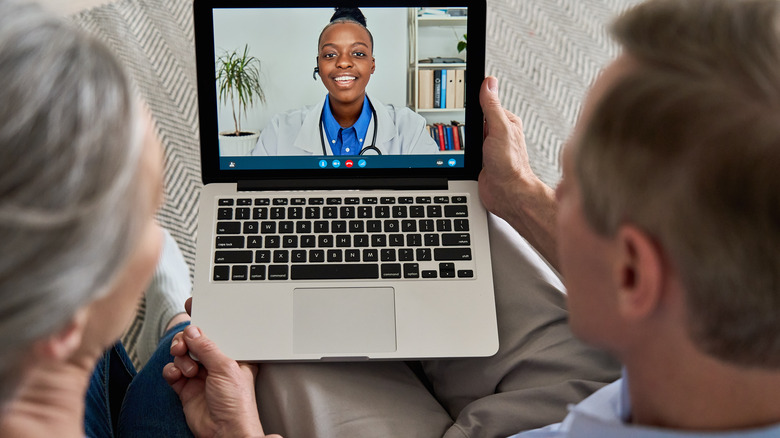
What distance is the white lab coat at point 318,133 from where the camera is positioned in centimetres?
102

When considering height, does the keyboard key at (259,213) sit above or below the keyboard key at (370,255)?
above

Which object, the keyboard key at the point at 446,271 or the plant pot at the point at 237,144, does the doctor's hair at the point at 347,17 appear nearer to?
the plant pot at the point at 237,144

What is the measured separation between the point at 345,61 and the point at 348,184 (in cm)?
19

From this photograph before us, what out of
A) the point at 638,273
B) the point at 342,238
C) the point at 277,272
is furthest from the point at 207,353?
the point at 638,273

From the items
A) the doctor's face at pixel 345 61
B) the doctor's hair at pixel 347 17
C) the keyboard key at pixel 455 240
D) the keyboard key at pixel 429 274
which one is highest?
the doctor's hair at pixel 347 17

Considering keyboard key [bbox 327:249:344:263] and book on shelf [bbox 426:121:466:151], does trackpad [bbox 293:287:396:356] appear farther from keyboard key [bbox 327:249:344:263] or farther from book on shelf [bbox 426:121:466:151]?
book on shelf [bbox 426:121:466:151]

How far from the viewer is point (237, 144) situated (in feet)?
3.34

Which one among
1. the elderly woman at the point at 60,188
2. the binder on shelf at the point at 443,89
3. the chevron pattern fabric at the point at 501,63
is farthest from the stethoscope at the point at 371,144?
the chevron pattern fabric at the point at 501,63

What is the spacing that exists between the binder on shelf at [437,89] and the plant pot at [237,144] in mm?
272

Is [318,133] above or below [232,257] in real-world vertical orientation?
above

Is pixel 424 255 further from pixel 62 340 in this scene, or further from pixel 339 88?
pixel 62 340

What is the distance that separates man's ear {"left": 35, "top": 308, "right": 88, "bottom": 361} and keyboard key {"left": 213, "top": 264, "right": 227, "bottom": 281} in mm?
477

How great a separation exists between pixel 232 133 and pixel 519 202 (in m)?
0.45

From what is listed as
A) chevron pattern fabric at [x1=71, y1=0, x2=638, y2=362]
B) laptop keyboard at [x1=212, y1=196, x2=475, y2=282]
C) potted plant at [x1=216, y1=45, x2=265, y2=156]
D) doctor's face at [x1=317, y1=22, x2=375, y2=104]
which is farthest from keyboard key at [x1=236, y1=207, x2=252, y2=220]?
chevron pattern fabric at [x1=71, y1=0, x2=638, y2=362]
